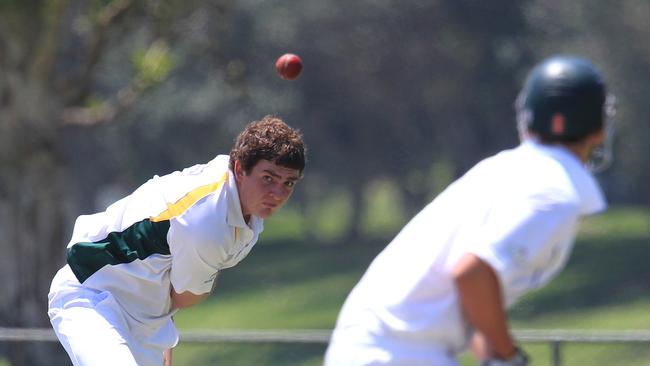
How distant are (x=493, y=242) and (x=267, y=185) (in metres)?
1.69

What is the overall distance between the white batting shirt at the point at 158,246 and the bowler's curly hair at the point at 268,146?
16 centimetres

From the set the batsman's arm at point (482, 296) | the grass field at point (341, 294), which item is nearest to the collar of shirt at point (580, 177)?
the batsman's arm at point (482, 296)

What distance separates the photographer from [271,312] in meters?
32.6

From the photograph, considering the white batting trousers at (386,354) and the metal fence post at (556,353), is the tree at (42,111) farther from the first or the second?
the white batting trousers at (386,354)

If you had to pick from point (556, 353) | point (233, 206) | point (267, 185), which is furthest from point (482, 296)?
point (556, 353)

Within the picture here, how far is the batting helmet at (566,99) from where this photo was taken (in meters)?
3.57

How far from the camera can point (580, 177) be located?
360 cm

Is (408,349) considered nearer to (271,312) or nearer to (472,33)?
(271,312)

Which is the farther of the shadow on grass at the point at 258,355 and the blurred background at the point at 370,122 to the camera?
the blurred background at the point at 370,122

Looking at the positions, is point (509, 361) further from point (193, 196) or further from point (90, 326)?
point (90, 326)

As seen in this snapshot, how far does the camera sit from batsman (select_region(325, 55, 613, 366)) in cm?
352

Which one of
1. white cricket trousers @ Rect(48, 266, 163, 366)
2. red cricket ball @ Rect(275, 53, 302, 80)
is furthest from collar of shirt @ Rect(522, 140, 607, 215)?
red cricket ball @ Rect(275, 53, 302, 80)

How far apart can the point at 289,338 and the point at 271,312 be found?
23974 mm

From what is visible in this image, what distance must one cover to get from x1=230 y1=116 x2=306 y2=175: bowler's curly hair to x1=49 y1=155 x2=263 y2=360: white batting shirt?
6.1 inches
